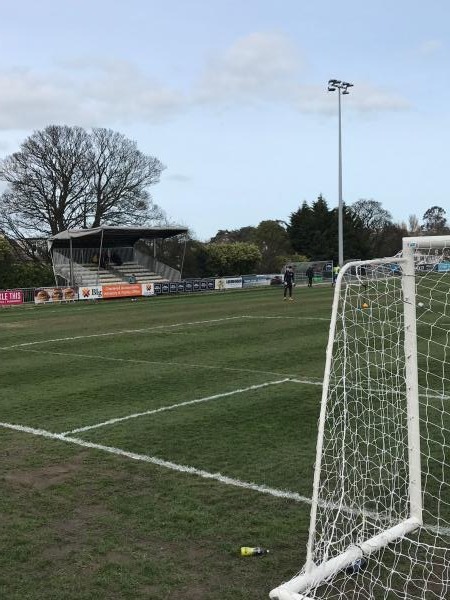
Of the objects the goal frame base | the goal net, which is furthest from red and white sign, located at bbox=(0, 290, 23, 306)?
the goal frame base

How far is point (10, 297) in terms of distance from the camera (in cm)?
3344

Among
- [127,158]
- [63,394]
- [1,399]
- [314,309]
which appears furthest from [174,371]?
[127,158]

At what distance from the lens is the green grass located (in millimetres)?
3973

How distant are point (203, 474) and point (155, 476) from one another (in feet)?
1.45

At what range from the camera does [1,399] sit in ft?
30.0

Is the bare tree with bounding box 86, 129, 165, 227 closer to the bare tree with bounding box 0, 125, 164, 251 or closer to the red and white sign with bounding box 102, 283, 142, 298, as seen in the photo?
the bare tree with bounding box 0, 125, 164, 251

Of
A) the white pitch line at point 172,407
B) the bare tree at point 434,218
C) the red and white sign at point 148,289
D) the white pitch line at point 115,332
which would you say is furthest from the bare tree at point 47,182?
the bare tree at point 434,218

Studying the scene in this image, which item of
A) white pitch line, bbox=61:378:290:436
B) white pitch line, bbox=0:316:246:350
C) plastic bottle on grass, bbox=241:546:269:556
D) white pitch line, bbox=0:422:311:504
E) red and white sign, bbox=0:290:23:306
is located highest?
red and white sign, bbox=0:290:23:306

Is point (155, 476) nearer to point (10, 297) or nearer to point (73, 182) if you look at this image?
point (10, 297)

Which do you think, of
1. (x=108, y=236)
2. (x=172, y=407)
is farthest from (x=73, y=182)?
(x=172, y=407)

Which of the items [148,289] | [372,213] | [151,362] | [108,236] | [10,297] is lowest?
[151,362]

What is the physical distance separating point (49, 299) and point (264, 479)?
99.4 ft

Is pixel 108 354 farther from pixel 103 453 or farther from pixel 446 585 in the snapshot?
pixel 446 585

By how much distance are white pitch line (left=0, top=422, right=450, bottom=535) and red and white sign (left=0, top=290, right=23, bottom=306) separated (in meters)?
27.2
